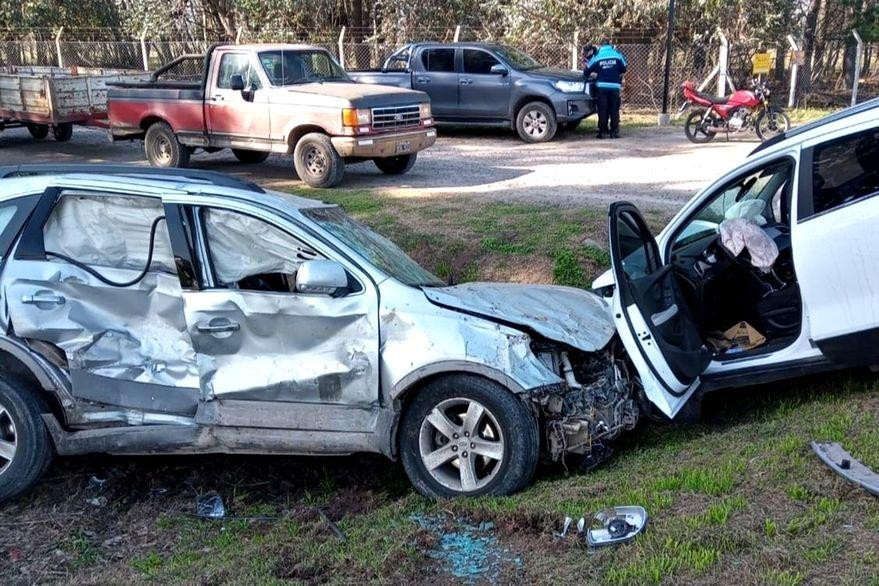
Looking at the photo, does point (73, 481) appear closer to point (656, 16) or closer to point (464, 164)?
point (464, 164)

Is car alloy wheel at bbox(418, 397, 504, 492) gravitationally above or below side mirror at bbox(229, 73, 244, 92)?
below

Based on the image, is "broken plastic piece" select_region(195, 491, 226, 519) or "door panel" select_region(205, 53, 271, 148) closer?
"broken plastic piece" select_region(195, 491, 226, 519)

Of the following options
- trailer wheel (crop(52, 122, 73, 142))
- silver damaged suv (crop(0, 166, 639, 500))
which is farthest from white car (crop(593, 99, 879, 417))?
trailer wheel (crop(52, 122, 73, 142))

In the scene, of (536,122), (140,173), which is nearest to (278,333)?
(140,173)

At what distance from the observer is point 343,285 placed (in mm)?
5078

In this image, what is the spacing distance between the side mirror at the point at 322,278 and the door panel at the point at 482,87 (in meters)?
13.6

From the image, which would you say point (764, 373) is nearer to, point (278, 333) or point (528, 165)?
point (278, 333)

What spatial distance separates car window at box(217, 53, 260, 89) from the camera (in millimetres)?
13719

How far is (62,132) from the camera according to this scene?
62.0ft

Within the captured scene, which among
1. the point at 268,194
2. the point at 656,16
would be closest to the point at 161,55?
the point at 656,16

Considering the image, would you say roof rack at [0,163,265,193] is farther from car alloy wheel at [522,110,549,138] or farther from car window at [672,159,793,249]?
car alloy wheel at [522,110,549,138]

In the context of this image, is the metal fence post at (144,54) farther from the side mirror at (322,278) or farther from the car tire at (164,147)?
the side mirror at (322,278)

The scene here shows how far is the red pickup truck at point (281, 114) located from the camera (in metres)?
13.1

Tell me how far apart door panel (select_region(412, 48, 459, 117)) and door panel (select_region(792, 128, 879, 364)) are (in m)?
13.5
